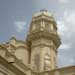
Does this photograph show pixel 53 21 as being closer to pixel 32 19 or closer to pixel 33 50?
pixel 32 19

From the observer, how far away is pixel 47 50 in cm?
5488

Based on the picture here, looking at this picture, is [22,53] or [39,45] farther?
[22,53]

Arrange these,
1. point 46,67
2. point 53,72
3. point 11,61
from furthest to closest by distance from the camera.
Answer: point 46,67 < point 53,72 < point 11,61

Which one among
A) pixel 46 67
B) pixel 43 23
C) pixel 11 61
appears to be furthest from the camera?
pixel 43 23

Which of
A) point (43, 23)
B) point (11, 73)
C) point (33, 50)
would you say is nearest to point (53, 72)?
point (11, 73)

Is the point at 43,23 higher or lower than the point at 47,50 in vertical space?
higher

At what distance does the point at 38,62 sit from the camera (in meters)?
54.0

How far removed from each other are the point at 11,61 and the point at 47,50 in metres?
14.8

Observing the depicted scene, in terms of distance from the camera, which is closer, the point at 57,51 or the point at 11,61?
the point at 11,61

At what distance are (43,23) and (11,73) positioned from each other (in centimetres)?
1921

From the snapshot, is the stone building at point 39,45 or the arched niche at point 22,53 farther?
the arched niche at point 22,53

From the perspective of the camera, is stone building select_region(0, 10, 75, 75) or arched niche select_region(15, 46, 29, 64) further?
arched niche select_region(15, 46, 29, 64)

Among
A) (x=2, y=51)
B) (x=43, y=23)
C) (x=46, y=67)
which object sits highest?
(x=43, y=23)

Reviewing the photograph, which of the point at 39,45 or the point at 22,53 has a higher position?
the point at 39,45
